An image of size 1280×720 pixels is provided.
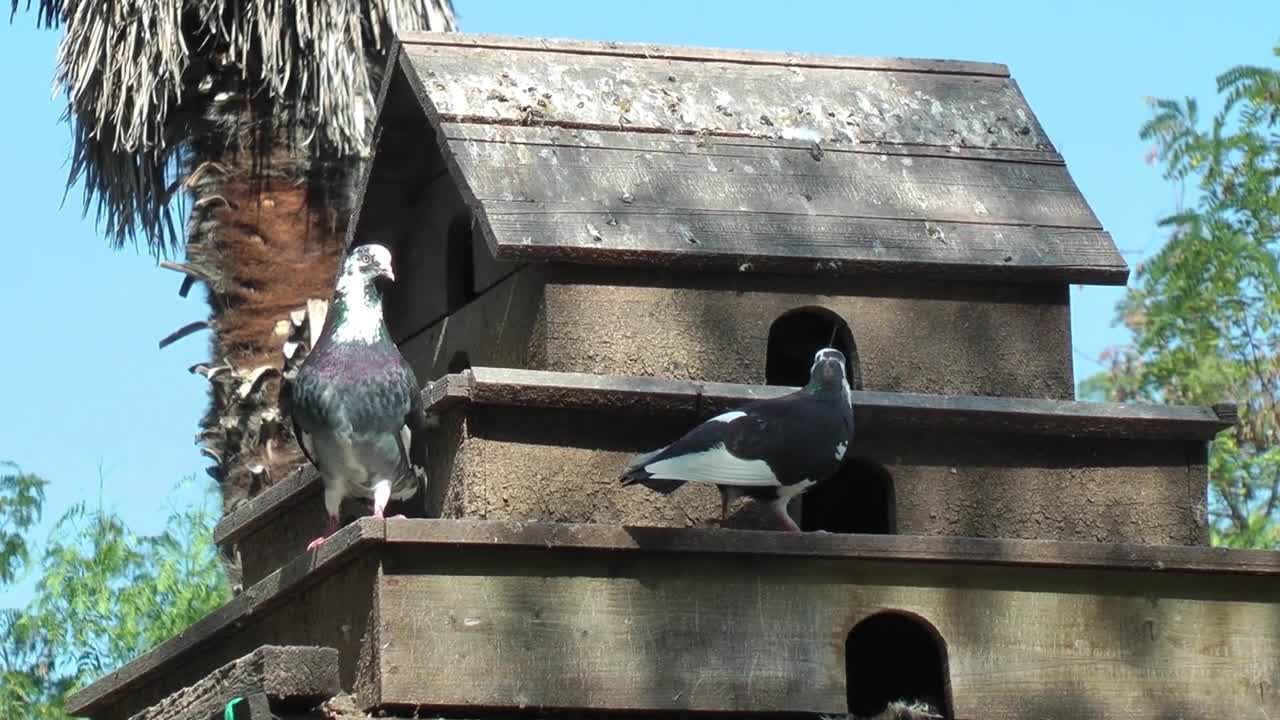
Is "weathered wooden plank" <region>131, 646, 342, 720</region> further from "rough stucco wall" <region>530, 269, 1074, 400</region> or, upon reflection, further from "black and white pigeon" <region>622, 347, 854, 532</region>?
"rough stucco wall" <region>530, 269, 1074, 400</region>

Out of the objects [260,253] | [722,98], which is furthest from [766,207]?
[260,253]

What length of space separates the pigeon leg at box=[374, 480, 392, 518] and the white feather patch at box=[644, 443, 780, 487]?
1.02 metres

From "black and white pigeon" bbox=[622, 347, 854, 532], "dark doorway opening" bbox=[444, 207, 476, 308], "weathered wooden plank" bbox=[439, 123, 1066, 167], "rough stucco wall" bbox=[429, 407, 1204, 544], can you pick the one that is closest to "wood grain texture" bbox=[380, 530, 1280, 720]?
"black and white pigeon" bbox=[622, 347, 854, 532]

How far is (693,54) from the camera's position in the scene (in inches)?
371

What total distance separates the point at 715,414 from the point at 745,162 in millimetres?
1314

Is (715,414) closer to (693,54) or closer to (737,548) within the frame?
(737,548)

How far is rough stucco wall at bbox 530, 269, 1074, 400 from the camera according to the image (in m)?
8.41

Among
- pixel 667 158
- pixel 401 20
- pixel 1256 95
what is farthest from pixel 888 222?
pixel 1256 95

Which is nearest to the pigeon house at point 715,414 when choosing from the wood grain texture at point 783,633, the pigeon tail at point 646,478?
the wood grain texture at point 783,633

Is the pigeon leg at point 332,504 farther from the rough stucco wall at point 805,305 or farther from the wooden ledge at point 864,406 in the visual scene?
the rough stucco wall at point 805,305

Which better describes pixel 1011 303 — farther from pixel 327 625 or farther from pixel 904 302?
pixel 327 625

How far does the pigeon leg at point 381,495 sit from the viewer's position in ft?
25.5

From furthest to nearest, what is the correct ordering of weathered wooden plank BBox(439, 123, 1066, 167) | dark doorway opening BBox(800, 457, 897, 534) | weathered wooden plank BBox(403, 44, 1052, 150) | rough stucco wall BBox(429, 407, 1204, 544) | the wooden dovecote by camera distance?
dark doorway opening BBox(800, 457, 897, 534) < weathered wooden plank BBox(403, 44, 1052, 150) < weathered wooden plank BBox(439, 123, 1066, 167) < the wooden dovecote < rough stucco wall BBox(429, 407, 1204, 544)

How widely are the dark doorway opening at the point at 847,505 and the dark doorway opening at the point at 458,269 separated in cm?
169
